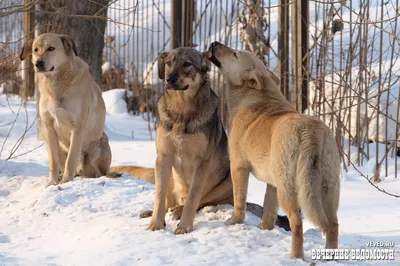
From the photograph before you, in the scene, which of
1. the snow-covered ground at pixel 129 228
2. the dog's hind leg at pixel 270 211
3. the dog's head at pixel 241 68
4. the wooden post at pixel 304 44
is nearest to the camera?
the snow-covered ground at pixel 129 228

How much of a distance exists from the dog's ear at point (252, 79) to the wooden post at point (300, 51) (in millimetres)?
3620

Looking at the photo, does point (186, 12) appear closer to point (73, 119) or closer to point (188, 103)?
point (73, 119)

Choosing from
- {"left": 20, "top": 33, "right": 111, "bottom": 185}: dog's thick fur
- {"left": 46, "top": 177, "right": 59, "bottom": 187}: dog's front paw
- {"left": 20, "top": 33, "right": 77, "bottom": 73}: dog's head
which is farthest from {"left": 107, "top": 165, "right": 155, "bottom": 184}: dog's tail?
{"left": 20, "top": 33, "right": 77, "bottom": 73}: dog's head

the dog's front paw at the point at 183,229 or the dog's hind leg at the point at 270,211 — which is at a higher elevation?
the dog's hind leg at the point at 270,211

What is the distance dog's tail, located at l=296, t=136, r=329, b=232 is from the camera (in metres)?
3.88

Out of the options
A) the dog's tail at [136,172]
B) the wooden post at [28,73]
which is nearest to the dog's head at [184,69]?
the dog's tail at [136,172]

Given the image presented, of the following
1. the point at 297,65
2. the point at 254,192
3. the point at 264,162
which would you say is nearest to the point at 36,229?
the point at 264,162

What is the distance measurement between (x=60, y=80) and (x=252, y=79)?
246 cm

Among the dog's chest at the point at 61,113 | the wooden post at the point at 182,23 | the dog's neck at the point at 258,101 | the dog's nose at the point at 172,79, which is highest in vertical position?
the wooden post at the point at 182,23

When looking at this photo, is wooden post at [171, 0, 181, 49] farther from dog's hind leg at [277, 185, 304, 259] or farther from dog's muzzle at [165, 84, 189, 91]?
dog's hind leg at [277, 185, 304, 259]

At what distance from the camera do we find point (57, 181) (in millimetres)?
6602

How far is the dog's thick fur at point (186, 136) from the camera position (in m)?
4.98

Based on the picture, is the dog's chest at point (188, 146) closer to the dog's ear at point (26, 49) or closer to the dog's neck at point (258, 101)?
the dog's neck at point (258, 101)

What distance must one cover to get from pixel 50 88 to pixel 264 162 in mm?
3065
